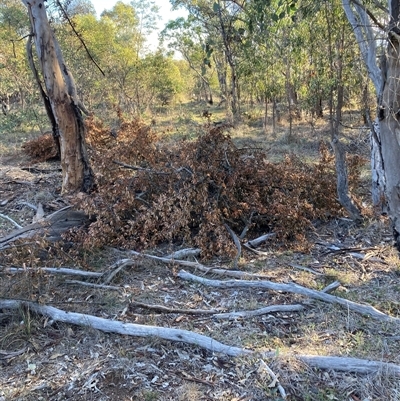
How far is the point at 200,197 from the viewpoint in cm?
375

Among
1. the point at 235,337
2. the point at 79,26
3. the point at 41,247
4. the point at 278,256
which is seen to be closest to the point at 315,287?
the point at 278,256

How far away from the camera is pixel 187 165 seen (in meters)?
3.97

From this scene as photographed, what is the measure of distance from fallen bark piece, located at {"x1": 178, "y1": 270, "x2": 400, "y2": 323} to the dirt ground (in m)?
0.04

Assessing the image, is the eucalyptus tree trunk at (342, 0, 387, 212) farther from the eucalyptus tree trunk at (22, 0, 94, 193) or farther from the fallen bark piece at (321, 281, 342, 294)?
the eucalyptus tree trunk at (22, 0, 94, 193)

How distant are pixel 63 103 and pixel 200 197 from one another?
88.7 inches

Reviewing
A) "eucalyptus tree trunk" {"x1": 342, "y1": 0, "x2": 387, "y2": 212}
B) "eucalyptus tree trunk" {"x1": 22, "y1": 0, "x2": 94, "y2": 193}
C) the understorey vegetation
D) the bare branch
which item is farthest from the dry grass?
"eucalyptus tree trunk" {"x1": 22, "y1": 0, "x2": 94, "y2": 193}

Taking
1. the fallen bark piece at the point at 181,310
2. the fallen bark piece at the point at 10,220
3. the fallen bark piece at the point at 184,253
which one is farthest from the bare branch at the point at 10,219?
the fallen bark piece at the point at 181,310

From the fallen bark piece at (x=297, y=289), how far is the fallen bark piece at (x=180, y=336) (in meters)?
0.52

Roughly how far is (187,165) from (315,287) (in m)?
1.76

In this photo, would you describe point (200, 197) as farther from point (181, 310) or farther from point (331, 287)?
point (331, 287)

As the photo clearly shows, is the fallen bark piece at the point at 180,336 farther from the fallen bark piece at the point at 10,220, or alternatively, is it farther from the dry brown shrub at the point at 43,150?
the dry brown shrub at the point at 43,150

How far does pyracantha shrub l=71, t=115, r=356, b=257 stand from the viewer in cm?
364

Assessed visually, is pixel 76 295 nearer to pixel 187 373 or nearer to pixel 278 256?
pixel 187 373

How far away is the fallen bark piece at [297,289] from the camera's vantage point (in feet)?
8.29
